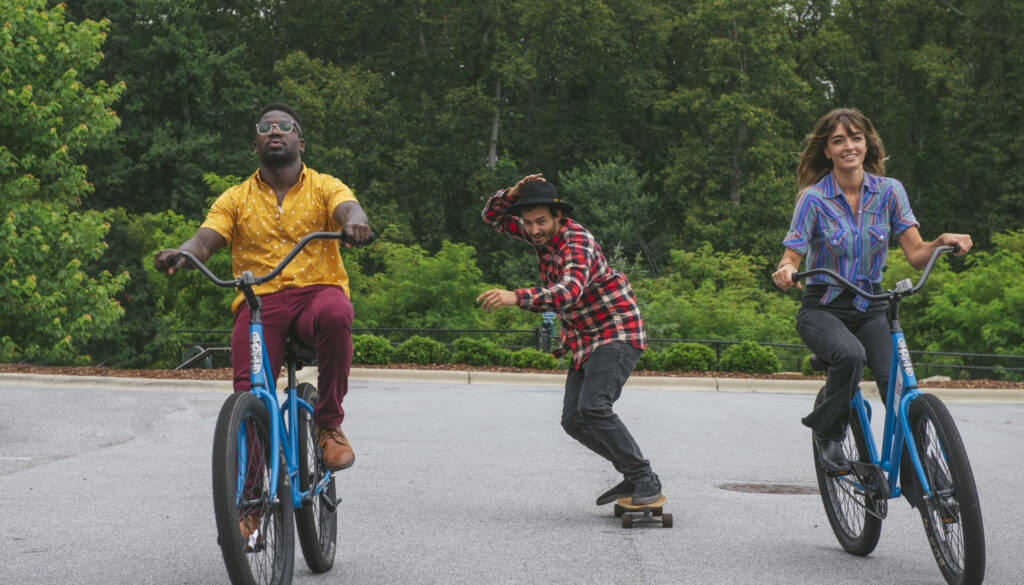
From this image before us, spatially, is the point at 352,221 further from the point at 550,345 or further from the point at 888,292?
the point at 550,345

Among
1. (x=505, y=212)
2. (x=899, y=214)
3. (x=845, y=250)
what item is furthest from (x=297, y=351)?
(x=899, y=214)

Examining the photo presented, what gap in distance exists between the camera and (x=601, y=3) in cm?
4900

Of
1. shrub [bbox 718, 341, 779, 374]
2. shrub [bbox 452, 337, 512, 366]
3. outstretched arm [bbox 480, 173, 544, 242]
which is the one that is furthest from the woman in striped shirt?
shrub [bbox 452, 337, 512, 366]

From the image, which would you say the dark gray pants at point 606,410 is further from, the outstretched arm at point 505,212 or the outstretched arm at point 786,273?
the outstretched arm at point 786,273

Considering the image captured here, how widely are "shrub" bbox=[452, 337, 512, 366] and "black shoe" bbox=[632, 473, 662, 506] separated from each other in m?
15.6

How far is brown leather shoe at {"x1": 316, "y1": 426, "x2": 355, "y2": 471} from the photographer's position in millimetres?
5113

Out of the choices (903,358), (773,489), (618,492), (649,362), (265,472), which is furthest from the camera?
(649,362)

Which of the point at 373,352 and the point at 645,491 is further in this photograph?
the point at 373,352

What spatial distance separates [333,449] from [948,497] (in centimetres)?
252

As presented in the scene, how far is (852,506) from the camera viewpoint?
5773 mm

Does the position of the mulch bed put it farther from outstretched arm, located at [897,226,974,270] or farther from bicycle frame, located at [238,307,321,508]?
outstretched arm, located at [897,226,974,270]

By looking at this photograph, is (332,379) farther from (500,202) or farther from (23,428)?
(23,428)

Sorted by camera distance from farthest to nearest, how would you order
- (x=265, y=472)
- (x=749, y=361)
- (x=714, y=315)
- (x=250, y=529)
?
(x=714, y=315) → (x=749, y=361) → (x=265, y=472) → (x=250, y=529)

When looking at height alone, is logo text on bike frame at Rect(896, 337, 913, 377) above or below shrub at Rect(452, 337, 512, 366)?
above
